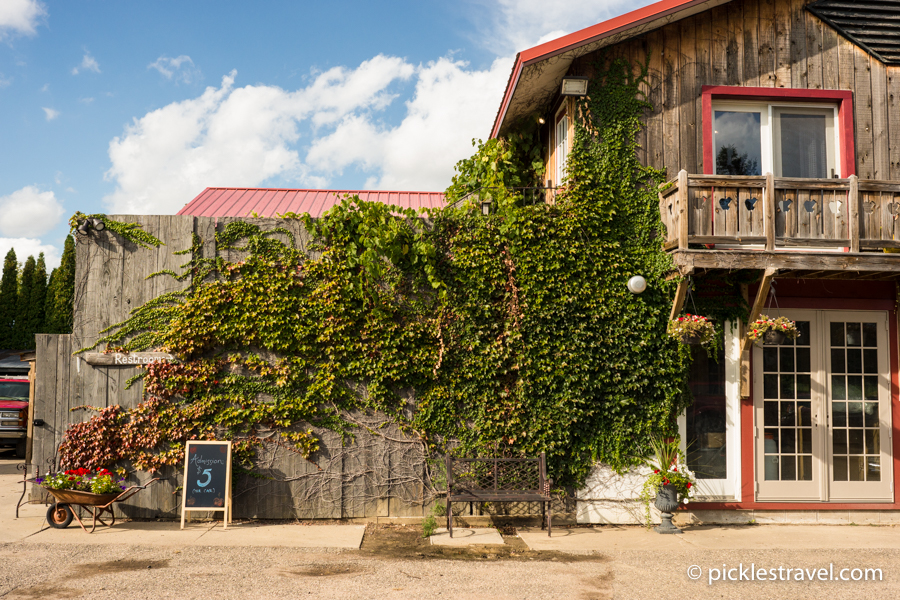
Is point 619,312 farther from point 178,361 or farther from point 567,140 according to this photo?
point 178,361

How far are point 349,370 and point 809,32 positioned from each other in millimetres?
7384

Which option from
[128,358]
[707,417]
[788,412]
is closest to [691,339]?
[707,417]

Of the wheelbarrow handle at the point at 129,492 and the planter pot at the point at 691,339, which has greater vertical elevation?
the planter pot at the point at 691,339

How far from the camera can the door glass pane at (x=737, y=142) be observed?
7812mm

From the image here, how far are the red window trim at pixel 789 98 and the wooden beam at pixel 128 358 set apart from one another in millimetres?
6992

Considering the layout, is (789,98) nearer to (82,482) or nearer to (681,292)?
(681,292)

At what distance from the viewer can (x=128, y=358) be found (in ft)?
23.0

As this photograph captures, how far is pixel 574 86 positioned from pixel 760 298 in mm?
3371

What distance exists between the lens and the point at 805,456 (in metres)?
7.53

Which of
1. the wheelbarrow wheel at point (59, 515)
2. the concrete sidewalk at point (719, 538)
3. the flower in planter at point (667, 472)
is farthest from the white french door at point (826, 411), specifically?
the wheelbarrow wheel at point (59, 515)

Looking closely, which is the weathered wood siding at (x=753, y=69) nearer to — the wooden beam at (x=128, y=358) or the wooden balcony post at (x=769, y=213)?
the wooden balcony post at (x=769, y=213)

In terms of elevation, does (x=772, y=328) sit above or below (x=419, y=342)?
above

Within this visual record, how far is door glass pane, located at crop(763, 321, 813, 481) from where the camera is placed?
24.6ft

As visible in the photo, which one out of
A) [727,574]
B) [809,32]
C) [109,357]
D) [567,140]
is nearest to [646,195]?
[567,140]
